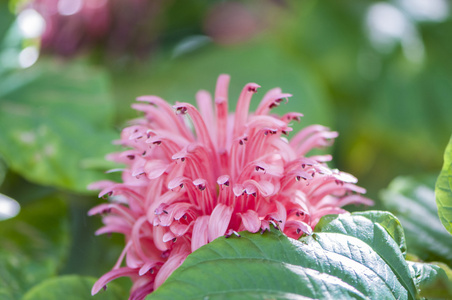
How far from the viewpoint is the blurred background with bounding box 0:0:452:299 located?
3.17ft

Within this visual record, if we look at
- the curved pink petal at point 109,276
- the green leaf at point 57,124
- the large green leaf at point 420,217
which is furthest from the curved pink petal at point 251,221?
the green leaf at point 57,124

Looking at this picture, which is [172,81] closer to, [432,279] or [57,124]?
[57,124]

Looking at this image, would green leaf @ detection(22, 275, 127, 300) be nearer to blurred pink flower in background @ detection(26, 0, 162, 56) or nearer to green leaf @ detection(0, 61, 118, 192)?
green leaf @ detection(0, 61, 118, 192)

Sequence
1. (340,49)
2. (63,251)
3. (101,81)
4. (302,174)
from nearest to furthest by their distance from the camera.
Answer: (302,174)
(63,251)
(101,81)
(340,49)

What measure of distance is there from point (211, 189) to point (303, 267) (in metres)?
0.16

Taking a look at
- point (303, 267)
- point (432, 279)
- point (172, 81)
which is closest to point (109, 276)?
point (303, 267)

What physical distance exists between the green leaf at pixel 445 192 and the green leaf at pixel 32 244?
58 centimetres

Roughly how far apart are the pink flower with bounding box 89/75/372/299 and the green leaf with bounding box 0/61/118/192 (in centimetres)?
28

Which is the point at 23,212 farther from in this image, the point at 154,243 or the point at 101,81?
the point at 154,243

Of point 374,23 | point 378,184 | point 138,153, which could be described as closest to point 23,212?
point 138,153

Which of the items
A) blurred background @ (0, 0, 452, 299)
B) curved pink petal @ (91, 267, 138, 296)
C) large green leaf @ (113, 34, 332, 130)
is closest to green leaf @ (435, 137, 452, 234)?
curved pink petal @ (91, 267, 138, 296)

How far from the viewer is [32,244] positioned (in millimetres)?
936

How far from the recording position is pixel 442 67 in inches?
65.6

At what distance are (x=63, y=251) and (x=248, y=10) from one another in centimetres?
105
